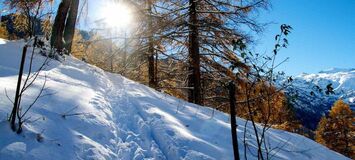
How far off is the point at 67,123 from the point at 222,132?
2234 millimetres

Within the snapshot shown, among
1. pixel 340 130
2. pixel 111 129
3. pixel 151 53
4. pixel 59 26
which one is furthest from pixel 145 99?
pixel 340 130

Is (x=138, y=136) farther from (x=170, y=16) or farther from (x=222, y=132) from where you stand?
(x=170, y=16)

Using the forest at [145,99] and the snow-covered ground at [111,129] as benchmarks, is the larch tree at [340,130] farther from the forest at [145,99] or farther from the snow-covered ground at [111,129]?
the snow-covered ground at [111,129]

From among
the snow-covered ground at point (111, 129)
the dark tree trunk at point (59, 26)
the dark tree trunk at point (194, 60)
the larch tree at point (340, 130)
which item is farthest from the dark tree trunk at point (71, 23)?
the larch tree at point (340, 130)

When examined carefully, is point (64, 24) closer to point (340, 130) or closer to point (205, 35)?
point (205, 35)

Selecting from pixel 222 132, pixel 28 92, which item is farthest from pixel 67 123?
pixel 222 132

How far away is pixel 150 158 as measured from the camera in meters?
3.94

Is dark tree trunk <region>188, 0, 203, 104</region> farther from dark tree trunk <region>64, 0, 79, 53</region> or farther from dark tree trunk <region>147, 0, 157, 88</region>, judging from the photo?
dark tree trunk <region>64, 0, 79, 53</region>

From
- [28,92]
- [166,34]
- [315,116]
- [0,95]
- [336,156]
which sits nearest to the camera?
[0,95]

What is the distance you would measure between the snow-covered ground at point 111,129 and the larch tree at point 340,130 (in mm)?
24889

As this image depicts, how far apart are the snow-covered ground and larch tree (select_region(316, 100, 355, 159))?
81.7 feet

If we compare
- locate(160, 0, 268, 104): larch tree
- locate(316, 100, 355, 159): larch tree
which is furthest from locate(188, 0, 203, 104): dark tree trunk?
locate(316, 100, 355, 159): larch tree

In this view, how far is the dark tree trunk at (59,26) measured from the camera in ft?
31.8

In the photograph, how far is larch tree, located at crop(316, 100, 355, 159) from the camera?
91.9 ft
